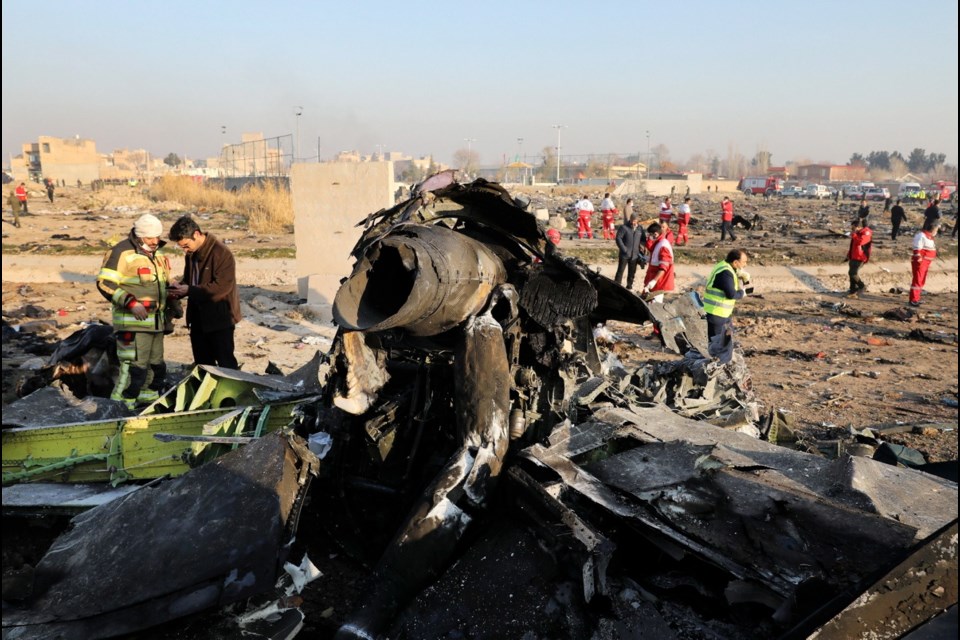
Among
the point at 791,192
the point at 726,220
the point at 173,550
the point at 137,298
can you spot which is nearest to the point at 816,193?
the point at 791,192

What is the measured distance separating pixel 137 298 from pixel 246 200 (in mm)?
19729

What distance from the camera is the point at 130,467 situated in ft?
14.0

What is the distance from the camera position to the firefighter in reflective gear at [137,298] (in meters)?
5.42

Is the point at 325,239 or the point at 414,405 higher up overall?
the point at 325,239

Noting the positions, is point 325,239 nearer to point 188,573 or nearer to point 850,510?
point 188,573

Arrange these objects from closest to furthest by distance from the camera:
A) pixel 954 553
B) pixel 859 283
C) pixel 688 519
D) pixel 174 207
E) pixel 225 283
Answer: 1. pixel 954 553
2. pixel 688 519
3. pixel 225 283
4. pixel 859 283
5. pixel 174 207

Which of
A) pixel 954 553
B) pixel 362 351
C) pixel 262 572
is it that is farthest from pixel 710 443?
pixel 262 572

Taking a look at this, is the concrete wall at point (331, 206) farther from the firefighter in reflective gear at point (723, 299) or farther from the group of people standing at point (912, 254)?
the group of people standing at point (912, 254)

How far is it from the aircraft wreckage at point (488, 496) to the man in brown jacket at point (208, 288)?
1.46m

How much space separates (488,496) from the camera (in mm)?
3092

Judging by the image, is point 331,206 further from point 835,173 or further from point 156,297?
point 835,173

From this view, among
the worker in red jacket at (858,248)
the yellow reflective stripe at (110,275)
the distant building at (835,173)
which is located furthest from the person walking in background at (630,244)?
the distant building at (835,173)

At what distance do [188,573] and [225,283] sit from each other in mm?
3118

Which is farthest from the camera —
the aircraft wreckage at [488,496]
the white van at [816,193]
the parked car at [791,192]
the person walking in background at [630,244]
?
the parked car at [791,192]
